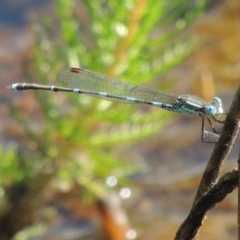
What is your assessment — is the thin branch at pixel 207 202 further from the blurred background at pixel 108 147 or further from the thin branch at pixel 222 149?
the blurred background at pixel 108 147

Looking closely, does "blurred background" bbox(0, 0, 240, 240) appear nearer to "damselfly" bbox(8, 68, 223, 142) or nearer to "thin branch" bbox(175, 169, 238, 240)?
"damselfly" bbox(8, 68, 223, 142)

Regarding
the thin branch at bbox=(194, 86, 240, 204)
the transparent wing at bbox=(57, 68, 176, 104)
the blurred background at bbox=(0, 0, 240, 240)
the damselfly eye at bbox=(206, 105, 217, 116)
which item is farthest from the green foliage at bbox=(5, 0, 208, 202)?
the thin branch at bbox=(194, 86, 240, 204)

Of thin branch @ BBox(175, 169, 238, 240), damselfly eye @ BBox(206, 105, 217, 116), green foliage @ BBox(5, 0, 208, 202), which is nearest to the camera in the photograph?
thin branch @ BBox(175, 169, 238, 240)

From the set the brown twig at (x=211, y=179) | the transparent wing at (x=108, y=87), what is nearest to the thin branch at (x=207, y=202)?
the brown twig at (x=211, y=179)

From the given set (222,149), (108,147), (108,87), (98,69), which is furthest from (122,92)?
(222,149)

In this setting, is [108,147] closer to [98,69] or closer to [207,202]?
[98,69]

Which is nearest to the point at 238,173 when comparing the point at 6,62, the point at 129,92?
the point at 129,92

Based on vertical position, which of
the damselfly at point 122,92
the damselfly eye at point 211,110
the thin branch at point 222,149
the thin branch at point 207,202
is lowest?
the thin branch at point 207,202
